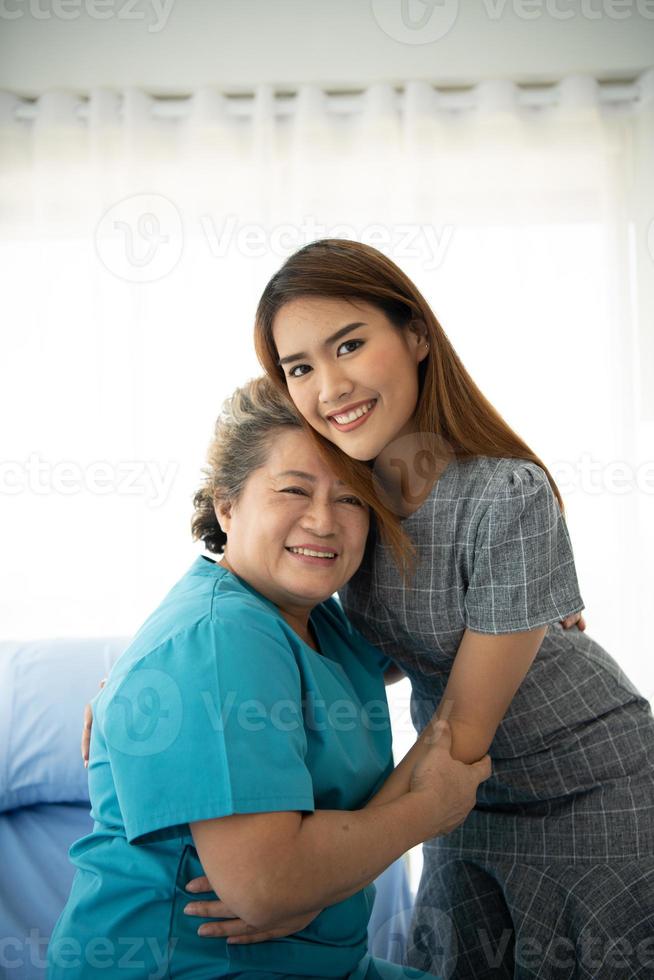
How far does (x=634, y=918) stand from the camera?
1178 millimetres

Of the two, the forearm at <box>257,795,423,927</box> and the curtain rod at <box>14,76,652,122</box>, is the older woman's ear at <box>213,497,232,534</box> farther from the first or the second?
the curtain rod at <box>14,76,652,122</box>

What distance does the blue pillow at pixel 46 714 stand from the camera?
6.03 ft

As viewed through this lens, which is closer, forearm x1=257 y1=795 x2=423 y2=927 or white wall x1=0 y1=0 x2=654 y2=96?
forearm x1=257 y1=795 x2=423 y2=927

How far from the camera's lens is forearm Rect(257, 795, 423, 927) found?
0.90 m

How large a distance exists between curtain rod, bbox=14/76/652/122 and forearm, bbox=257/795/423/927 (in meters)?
2.40

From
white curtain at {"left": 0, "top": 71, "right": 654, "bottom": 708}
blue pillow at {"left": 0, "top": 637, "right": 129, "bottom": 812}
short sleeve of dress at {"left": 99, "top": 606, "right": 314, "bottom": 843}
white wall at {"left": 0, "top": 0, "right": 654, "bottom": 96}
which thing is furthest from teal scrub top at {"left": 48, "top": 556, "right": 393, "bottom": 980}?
white wall at {"left": 0, "top": 0, "right": 654, "bottom": 96}

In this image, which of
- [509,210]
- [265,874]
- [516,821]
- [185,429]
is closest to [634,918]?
[516,821]

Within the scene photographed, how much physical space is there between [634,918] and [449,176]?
2329 mm

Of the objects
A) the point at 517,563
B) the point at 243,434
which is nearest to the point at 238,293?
the point at 243,434

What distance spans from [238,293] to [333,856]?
85.8 inches

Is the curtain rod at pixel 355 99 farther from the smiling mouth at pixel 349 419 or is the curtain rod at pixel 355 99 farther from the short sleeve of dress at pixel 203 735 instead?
the short sleeve of dress at pixel 203 735

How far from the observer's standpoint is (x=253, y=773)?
91 centimetres

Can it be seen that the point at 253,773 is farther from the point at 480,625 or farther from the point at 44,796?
the point at 44,796

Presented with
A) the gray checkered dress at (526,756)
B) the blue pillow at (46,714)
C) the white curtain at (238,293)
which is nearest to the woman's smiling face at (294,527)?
the gray checkered dress at (526,756)
